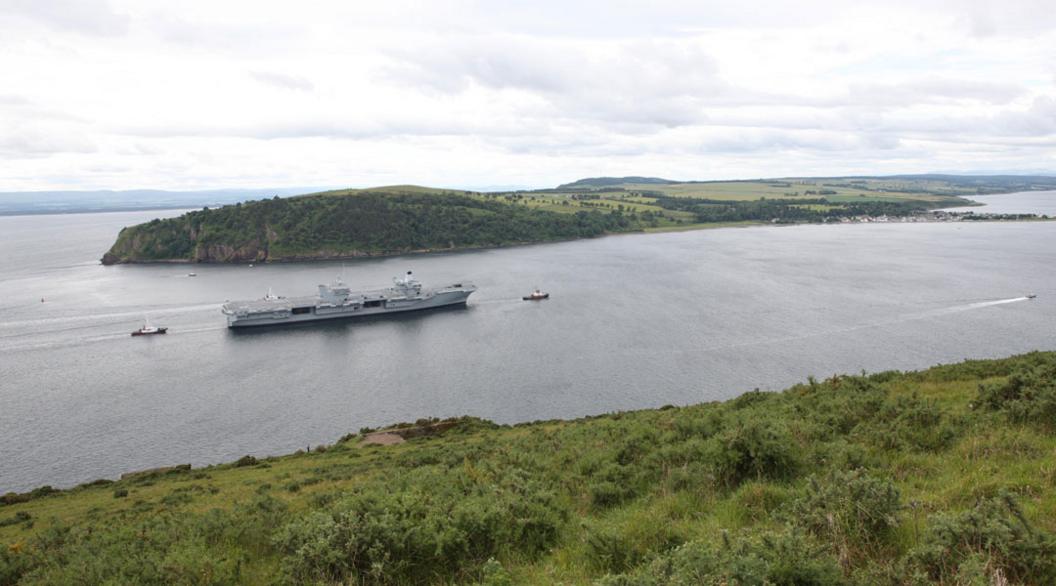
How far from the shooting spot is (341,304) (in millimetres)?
92438

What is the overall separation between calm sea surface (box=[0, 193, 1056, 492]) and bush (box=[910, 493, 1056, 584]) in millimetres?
42215

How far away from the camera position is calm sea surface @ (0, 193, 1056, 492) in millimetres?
48688

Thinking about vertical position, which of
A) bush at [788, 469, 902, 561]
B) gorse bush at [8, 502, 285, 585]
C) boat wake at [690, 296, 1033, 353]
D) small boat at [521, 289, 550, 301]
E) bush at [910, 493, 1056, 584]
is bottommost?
boat wake at [690, 296, 1033, 353]

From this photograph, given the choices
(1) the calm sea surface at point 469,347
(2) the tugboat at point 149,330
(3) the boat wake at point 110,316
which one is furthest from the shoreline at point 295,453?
(3) the boat wake at point 110,316

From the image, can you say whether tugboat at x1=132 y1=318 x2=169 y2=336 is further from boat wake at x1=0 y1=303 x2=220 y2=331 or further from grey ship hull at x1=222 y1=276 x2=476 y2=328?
boat wake at x1=0 y1=303 x2=220 y2=331

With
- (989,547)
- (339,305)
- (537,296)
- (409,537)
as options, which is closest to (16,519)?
(409,537)

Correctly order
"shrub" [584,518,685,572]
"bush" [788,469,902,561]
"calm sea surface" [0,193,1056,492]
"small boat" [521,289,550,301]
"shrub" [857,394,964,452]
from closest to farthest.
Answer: "bush" [788,469,902,561]
"shrub" [584,518,685,572]
"shrub" [857,394,964,452]
"calm sea surface" [0,193,1056,492]
"small boat" [521,289,550,301]

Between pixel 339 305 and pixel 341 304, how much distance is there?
354 millimetres

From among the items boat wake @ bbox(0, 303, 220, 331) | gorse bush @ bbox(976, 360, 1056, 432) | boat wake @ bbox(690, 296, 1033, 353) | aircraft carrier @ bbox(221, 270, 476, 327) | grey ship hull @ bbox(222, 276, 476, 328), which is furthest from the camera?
aircraft carrier @ bbox(221, 270, 476, 327)

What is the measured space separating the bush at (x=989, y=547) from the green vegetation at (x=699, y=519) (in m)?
0.02

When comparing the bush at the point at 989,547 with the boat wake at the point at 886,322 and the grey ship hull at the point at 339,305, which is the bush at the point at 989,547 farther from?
the grey ship hull at the point at 339,305

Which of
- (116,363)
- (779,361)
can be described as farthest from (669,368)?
(116,363)

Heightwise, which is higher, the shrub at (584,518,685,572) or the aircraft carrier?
the shrub at (584,518,685,572)

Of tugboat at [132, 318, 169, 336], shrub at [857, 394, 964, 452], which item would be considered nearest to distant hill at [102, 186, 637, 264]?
tugboat at [132, 318, 169, 336]
